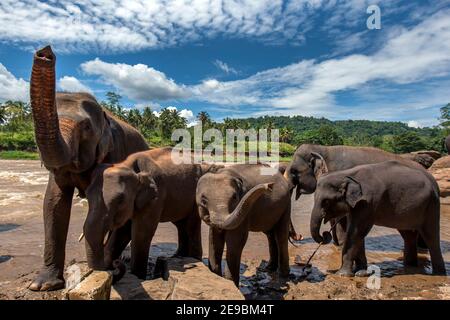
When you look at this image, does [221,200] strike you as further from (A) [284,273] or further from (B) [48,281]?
(B) [48,281]

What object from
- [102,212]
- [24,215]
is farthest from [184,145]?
[24,215]

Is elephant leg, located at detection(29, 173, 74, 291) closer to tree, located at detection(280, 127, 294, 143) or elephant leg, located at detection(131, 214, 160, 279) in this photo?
elephant leg, located at detection(131, 214, 160, 279)

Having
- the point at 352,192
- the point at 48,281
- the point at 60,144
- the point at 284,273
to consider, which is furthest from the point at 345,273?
the point at 60,144

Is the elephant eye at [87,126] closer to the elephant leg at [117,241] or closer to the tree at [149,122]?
the elephant leg at [117,241]

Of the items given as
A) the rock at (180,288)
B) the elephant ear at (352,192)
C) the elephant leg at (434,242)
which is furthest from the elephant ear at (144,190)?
the elephant leg at (434,242)

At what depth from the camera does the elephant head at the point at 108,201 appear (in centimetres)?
390

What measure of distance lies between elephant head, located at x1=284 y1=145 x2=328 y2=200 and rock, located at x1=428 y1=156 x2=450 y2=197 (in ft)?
27.7

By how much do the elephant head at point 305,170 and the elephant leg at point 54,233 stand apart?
5.84 meters

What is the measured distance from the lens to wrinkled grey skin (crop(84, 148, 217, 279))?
3.98 meters

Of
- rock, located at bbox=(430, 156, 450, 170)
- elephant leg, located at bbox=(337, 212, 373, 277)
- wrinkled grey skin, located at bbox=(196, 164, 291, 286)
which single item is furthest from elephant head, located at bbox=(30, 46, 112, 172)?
rock, located at bbox=(430, 156, 450, 170)

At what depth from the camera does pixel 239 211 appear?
4.07m

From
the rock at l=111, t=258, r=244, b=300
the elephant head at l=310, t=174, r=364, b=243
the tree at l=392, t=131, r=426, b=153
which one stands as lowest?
the rock at l=111, t=258, r=244, b=300

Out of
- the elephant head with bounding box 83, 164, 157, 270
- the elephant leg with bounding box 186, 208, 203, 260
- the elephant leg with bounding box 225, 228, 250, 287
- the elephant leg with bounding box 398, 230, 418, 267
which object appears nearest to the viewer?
the elephant head with bounding box 83, 164, 157, 270
